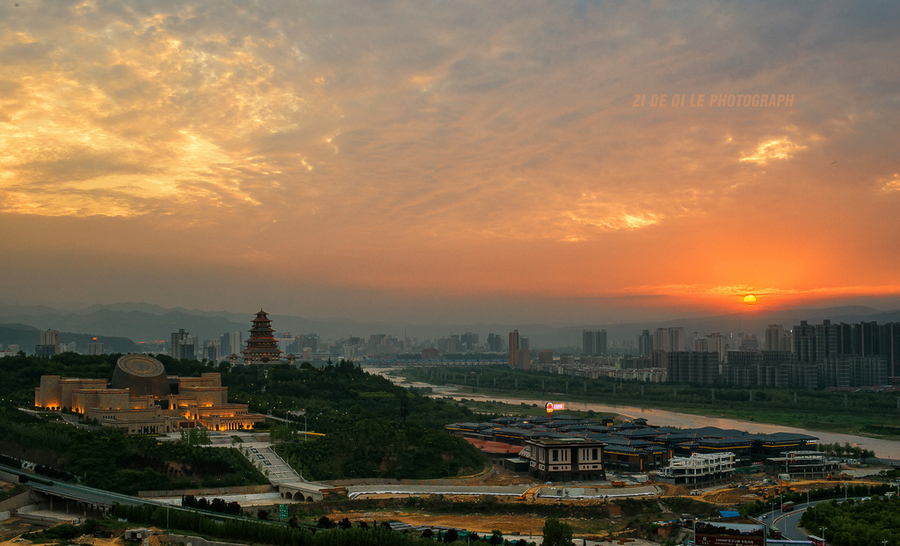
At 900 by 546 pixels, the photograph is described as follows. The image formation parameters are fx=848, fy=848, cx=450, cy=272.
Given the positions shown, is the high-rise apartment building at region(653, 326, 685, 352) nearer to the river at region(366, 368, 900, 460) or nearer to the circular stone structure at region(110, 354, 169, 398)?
the river at region(366, 368, 900, 460)

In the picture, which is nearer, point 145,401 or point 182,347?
point 145,401

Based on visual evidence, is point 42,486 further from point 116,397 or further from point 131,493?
point 116,397

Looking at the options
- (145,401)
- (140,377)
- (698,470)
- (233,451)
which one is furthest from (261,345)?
(698,470)

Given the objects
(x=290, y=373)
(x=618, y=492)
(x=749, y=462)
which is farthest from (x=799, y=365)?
(x=618, y=492)

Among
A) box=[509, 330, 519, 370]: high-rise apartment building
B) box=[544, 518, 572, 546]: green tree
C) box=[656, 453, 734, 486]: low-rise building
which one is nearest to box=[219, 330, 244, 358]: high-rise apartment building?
box=[509, 330, 519, 370]: high-rise apartment building

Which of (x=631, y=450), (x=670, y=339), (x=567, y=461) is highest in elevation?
(x=670, y=339)

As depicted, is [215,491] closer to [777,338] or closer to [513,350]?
[777,338]
